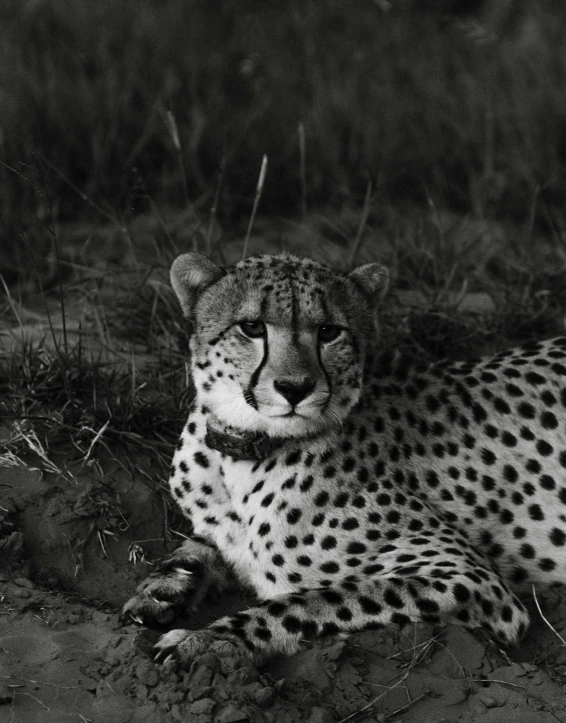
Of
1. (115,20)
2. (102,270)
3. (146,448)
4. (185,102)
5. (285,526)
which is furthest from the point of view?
(115,20)

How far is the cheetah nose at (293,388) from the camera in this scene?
3188mm

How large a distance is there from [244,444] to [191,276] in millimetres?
586

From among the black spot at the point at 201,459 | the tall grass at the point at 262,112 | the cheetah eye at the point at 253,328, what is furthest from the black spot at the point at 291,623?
the tall grass at the point at 262,112

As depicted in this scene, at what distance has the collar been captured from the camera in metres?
3.49

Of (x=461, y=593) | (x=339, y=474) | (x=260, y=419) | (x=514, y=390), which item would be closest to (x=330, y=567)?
(x=339, y=474)

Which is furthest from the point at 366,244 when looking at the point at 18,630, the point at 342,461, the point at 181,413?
the point at 18,630

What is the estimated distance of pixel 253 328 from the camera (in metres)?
3.39

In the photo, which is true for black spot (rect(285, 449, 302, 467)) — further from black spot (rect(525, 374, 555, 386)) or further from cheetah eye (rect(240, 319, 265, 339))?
black spot (rect(525, 374, 555, 386))

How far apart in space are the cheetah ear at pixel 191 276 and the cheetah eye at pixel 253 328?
0.26m

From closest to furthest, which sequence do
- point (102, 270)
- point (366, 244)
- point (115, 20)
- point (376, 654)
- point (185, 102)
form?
point (376, 654) → point (102, 270) → point (366, 244) → point (185, 102) → point (115, 20)

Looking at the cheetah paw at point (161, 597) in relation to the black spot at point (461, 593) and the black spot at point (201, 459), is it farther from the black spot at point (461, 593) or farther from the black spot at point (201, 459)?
the black spot at point (461, 593)

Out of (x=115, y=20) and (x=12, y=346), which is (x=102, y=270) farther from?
(x=115, y=20)

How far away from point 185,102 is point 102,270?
1.96m

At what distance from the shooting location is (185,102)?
6.71 metres
